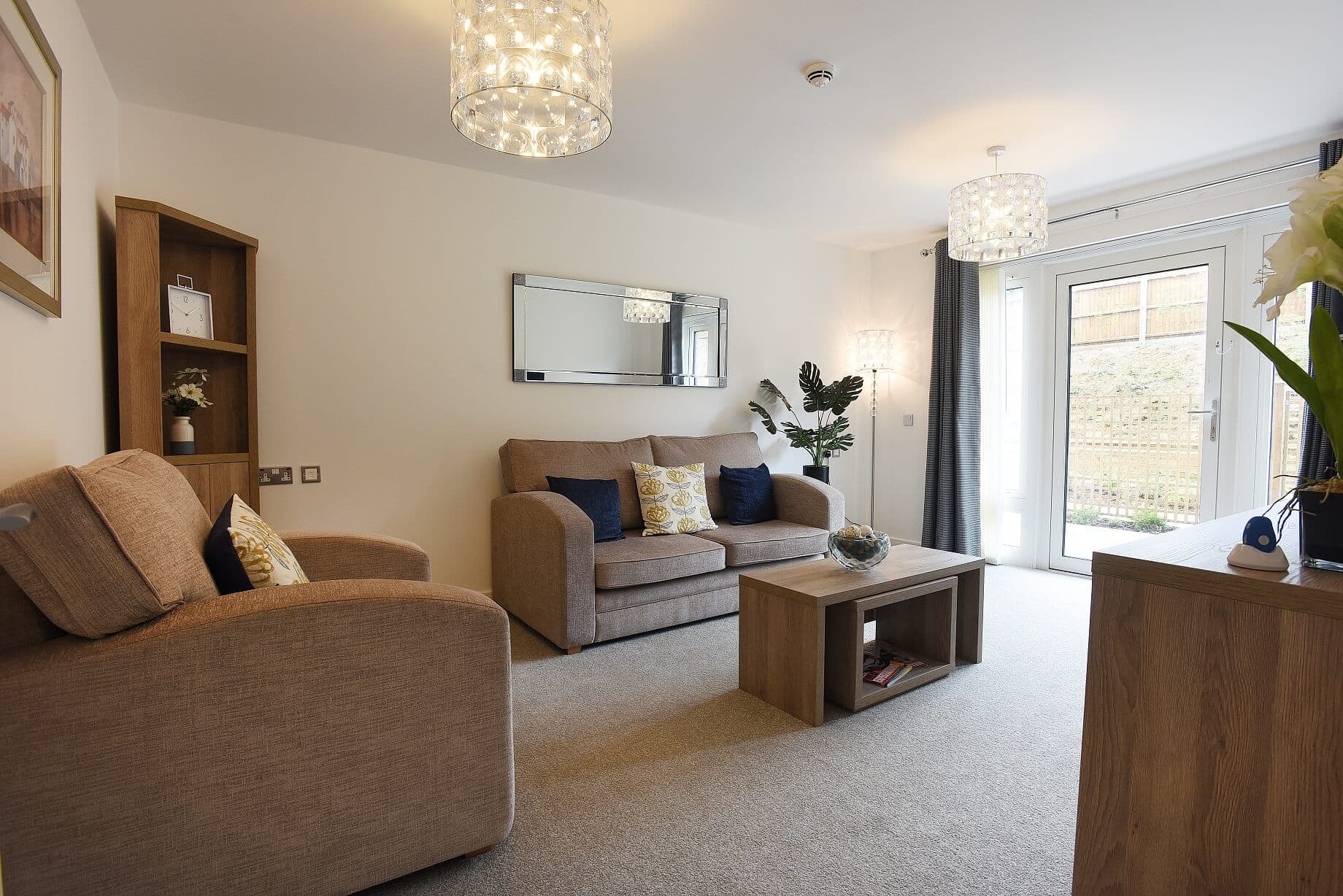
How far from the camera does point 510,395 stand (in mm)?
3705

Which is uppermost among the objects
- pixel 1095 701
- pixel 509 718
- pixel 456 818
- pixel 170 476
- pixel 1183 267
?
pixel 1183 267

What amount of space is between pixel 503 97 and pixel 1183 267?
3.91m

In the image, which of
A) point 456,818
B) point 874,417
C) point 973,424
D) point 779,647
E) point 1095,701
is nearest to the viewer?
point 1095,701

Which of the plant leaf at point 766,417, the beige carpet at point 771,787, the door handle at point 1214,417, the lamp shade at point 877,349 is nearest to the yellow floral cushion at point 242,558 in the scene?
the beige carpet at point 771,787

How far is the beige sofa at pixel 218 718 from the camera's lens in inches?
43.1

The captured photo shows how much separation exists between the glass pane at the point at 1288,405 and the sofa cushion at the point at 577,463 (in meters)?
3.28

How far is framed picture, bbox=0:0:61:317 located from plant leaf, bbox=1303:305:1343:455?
2323 mm

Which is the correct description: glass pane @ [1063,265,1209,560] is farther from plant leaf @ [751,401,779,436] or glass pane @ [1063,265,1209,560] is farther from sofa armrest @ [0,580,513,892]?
sofa armrest @ [0,580,513,892]

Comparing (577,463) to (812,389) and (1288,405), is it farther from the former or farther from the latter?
(1288,405)

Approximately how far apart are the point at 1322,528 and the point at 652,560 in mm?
2362

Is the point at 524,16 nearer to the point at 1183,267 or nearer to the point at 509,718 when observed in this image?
the point at 509,718

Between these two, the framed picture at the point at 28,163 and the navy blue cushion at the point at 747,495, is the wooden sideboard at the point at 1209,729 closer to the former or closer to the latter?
the framed picture at the point at 28,163

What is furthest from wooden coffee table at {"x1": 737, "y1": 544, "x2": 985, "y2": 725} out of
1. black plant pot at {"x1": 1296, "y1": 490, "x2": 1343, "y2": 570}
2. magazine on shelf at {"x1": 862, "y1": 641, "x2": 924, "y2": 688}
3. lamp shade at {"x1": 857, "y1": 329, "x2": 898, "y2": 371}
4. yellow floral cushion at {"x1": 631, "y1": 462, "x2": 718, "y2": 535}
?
lamp shade at {"x1": 857, "y1": 329, "x2": 898, "y2": 371}

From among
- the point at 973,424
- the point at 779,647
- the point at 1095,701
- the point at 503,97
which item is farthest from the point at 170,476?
the point at 973,424
